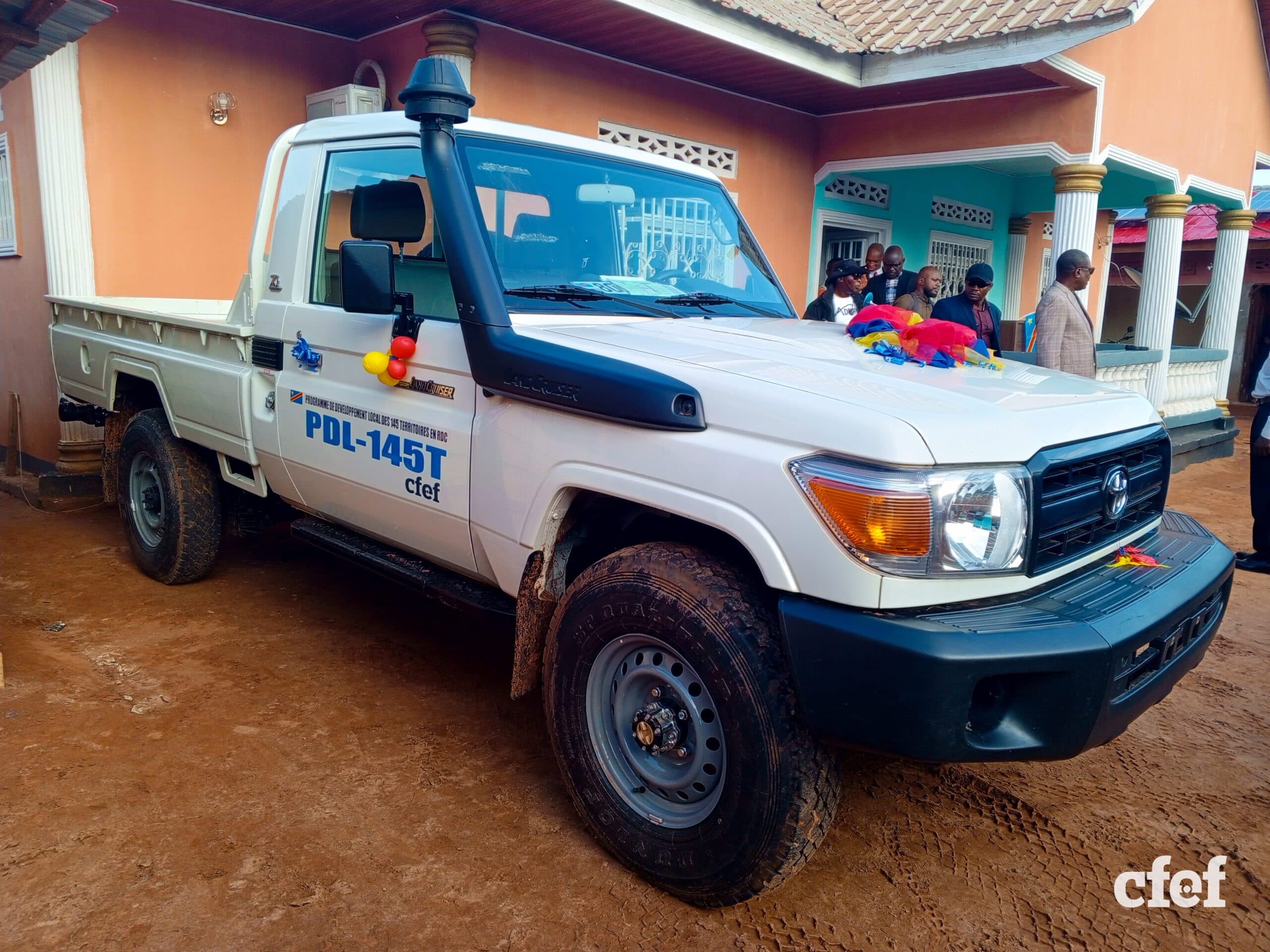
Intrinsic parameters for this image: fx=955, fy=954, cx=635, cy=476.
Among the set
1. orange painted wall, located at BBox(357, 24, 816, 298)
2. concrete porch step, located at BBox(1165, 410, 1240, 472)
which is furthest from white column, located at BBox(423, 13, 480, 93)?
concrete porch step, located at BBox(1165, 410, 1240, 472)

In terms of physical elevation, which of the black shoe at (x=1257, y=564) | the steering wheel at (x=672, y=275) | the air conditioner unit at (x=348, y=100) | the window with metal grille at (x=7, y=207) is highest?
the air conditioner unit at (x=348, y=100)

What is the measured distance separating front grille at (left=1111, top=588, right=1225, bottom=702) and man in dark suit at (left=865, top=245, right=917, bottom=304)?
5.22 metres

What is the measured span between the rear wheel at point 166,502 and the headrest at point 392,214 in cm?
187

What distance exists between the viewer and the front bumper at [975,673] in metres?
2.01

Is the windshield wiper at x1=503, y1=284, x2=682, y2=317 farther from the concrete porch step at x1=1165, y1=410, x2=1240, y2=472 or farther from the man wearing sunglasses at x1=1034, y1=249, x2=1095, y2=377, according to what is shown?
the concrete porch step at x1=1165, y1=410, x2=1240, y2=472

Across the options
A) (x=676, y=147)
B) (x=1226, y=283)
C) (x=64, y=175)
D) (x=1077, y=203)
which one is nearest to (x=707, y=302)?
(x=64, y=175)

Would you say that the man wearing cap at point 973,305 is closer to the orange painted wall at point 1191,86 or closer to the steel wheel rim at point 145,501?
the orange painted wall at point 1191,86

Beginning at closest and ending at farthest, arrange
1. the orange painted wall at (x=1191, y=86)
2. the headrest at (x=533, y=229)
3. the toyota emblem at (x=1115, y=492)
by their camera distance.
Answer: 1. the toyota emblem at (x=1115, y=492)
2. the headrest at (x=533, y=229)
3. the orange painted wall at (x=1191, y=86)

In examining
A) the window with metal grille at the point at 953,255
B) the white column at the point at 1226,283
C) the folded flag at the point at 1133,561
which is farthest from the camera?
the window with metal grille at the point at 953,255

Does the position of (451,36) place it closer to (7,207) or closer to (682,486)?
(7,207)

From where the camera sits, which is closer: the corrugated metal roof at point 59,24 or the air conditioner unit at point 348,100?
the corrugated metal roof at point 59,24

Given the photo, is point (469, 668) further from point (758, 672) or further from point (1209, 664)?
point (1209, 664)

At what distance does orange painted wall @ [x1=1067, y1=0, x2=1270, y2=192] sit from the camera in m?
8.91

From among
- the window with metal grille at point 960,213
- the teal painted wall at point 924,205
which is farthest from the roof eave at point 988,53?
the window with metal grille at point 960,213
